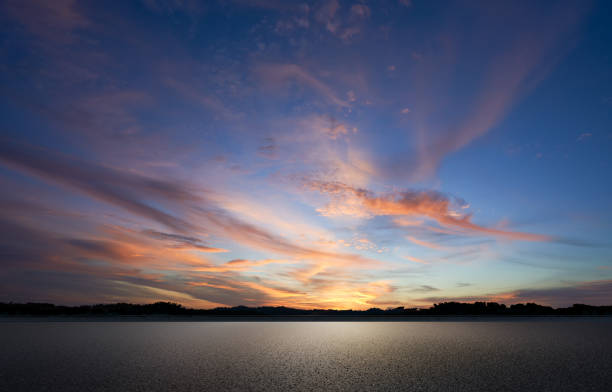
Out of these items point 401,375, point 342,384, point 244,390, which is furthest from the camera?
point 401,375

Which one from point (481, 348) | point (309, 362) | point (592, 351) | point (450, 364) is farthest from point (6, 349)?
point (592, 351)

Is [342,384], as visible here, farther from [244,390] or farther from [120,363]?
[120,363]

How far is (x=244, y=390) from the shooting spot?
10.6 m

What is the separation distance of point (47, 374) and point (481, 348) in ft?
63.5

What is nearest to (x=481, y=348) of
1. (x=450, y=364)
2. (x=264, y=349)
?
(x=450, y=364)

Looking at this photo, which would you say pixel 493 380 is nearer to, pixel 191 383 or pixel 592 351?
pixel 191 383

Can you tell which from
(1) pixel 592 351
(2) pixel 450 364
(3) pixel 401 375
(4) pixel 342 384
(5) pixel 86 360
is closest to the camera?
(4) pixel 342 384

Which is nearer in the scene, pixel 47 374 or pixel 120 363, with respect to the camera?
pixel 47 374

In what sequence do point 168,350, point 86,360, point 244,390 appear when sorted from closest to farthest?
point 244,390 → point 86,360 → point 168,350

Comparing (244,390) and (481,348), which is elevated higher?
(481,348)

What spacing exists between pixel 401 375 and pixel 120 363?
10803 millimetres

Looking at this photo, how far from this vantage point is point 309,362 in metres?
15.8

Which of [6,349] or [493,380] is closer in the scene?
[493,380]

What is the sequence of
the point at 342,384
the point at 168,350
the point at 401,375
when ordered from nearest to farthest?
the point at 342,384 < the point at 401,375 < the point at 168,350
